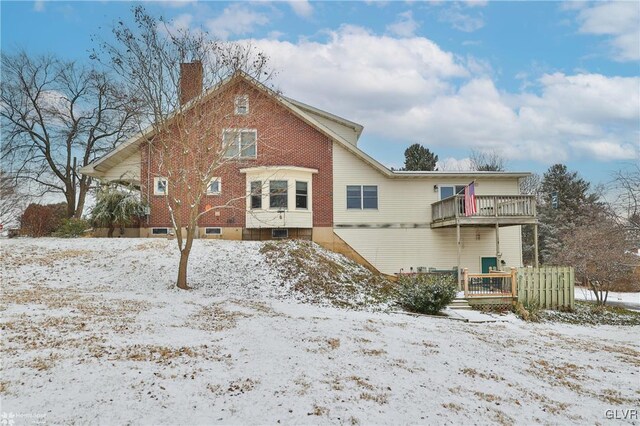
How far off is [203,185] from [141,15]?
5773 mm

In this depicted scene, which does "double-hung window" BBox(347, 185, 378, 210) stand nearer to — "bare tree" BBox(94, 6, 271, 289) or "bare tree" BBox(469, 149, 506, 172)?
"bare tree" BBox(94, 6, 271, 289)

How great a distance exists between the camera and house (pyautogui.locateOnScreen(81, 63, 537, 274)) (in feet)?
62.6

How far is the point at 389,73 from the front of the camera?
20.0 m

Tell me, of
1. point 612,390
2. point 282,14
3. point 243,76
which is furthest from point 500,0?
point 612,390

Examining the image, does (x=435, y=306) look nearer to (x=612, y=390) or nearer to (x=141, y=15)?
(x=612, y=390)

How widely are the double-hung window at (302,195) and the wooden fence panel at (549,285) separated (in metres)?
10.2

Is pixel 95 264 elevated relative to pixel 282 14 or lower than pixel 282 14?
lower

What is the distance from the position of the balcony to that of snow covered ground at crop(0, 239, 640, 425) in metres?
6.22

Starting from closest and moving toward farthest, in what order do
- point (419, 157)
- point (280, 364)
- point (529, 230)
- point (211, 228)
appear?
point (280, 364) < point (211, 228) < point (529, 230) < point (419, 157)

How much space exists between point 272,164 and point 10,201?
1953 centimetres

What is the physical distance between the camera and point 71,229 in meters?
18.6

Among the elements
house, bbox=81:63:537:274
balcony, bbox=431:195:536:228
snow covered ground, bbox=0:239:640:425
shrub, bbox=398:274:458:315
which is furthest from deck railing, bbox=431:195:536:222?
snow covered ground, bbox=0:239:640:425

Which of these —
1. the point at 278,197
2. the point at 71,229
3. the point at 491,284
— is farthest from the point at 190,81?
the point at 491,284

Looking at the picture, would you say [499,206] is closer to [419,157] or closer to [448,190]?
[448,190]
